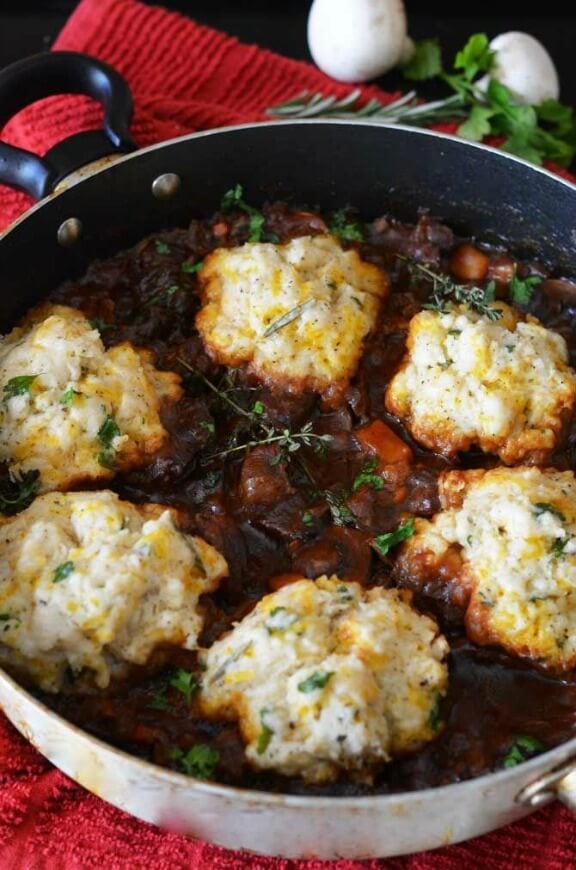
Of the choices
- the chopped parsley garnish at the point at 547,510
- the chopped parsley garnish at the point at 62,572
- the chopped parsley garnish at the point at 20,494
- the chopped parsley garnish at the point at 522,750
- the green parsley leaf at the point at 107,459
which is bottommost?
the chopped parsley garnish at the point at 522,750

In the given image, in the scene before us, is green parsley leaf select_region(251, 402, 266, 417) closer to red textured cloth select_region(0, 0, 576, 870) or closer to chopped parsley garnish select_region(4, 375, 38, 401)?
chopped parsley garnish select_region(4, 375, 38, 401)

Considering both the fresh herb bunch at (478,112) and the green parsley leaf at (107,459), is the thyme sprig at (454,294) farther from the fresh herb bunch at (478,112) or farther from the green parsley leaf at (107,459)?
the green parsley leaf at (107,459)

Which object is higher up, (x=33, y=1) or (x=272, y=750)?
(x=33, y=1)

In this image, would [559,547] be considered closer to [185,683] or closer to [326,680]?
[326,680]

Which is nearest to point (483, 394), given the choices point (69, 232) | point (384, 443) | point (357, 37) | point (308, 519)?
point (384, 443)

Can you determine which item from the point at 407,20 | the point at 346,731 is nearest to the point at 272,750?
the point at 346,731

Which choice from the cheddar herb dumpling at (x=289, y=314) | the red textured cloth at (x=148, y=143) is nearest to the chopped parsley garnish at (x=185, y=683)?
the red textured cloth at (x=148, y=143)

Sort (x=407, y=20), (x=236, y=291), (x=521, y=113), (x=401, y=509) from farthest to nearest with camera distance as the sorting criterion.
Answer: (x=407, y=20), (x=521, y=113), (x=236, y=291), (x=401, y=509)

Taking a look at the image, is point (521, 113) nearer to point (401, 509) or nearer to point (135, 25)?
point (135, 25)
